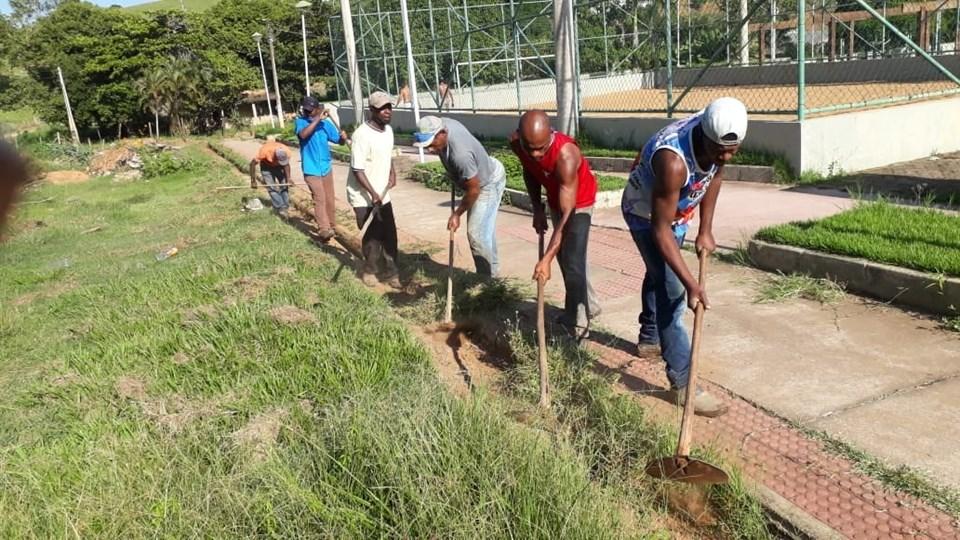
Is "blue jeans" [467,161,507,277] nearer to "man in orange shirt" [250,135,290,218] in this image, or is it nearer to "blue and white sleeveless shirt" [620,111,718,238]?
"blue and white sleeveless shirt" [620,111,718,238]

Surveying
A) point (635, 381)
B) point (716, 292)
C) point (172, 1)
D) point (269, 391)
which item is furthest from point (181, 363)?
point (172, 1)

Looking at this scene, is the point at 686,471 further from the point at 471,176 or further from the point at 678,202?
the point at 471,176

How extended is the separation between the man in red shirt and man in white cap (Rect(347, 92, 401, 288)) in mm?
2308

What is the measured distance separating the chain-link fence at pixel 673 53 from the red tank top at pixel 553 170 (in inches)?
245

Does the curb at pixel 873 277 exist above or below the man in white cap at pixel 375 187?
below

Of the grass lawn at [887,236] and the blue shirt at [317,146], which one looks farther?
the blue shirt at [317,146]

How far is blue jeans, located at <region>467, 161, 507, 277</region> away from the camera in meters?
5.99

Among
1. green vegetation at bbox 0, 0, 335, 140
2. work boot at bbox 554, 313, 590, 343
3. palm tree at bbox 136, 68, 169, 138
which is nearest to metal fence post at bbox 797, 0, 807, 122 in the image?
work boot at bbox 554, 313, 590, 343

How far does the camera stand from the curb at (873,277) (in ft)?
15.1

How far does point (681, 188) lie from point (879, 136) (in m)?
8.12

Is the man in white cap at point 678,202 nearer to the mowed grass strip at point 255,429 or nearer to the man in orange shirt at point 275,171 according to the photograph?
the mowed grass strip at point 255,429

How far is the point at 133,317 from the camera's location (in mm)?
6031

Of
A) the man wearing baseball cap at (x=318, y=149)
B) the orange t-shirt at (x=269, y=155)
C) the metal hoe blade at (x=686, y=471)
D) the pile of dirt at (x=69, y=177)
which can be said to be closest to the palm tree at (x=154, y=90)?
the pile of dirt at (x=69, y=177)

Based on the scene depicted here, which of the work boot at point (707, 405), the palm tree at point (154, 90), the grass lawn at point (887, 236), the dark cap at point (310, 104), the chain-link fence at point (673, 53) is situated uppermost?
the palm tree at point (154, 90)
